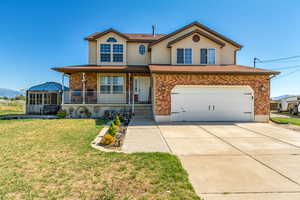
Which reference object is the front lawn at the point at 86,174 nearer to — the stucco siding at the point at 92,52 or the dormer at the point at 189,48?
the dormer at the point at 189,48

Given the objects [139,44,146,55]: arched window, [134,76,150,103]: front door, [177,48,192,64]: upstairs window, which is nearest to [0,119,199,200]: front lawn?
[134,76,150,103]: front door

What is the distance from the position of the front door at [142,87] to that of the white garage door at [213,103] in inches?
158

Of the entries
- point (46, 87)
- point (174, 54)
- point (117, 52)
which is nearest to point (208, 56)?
point (174, 54)

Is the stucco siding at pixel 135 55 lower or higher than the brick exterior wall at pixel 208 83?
higher

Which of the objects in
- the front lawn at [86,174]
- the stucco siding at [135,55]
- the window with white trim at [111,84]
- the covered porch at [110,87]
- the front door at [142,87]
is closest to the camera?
the front lawn at [86,174]

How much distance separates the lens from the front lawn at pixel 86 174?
264cm

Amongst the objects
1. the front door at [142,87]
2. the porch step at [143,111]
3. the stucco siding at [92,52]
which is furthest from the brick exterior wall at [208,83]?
the stucco siding at [92,52]

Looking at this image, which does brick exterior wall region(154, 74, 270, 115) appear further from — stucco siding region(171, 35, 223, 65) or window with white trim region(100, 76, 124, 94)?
window with white trim region(100, 76, 124, 94)

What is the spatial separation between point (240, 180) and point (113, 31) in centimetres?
1396

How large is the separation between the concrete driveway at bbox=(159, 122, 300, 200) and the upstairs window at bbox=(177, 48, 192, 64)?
8.32 metres

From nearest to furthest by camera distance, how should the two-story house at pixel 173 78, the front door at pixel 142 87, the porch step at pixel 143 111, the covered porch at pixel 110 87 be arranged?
1. the two-story house at pixel 173 78
2. the porch step at pixel 143 111
3. the covered porch at pixel 110 87
4. the front door at pixel 142 87

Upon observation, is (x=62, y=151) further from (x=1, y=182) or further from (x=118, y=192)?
(x=118, y=192)

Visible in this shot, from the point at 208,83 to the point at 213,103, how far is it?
141 cm

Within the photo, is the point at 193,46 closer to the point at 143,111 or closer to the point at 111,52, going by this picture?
the point at 143,111
